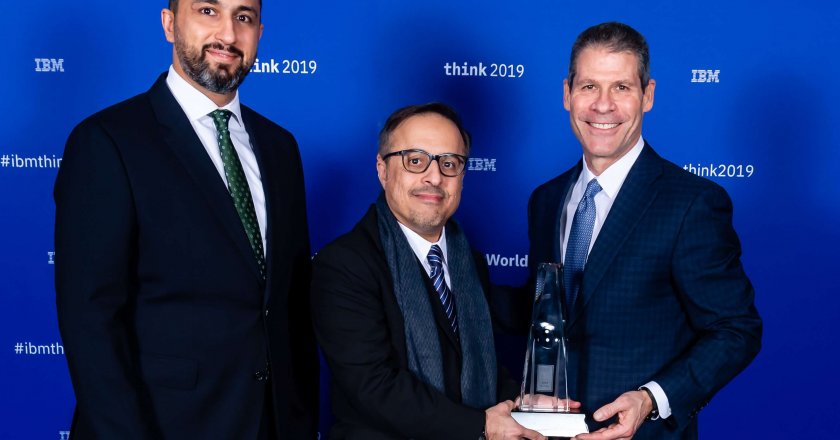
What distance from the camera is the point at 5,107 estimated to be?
130 inches

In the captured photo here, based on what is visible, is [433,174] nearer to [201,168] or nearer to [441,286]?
[441,286]

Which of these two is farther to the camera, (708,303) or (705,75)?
(705,75)

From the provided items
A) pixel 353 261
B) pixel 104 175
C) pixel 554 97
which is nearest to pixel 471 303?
pixel 353 261

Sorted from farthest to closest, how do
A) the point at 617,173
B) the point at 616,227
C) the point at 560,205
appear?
the point at 560,205, the point at 617,173, the point at 616,227

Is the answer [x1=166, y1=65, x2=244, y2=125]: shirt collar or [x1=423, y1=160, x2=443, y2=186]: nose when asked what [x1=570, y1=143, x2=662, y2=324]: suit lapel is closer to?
[x1=423, y1=160, x2=443, y2=186]: nose

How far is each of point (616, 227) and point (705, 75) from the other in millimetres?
1424

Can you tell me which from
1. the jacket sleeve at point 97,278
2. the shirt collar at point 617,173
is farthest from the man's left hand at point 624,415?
the jacket sleeve at point 97,278

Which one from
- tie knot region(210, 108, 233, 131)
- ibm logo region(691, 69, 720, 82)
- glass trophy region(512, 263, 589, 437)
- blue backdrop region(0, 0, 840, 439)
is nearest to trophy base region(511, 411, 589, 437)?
glass trophy region(512, 263, 589, 437)

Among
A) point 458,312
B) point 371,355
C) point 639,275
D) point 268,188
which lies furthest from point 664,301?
point 268,188

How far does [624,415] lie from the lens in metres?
1.97

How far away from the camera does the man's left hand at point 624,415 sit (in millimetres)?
1942

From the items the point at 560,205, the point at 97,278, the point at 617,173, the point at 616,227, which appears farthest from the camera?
the point at 560,205

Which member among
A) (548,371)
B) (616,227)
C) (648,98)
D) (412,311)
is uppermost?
(648,98)

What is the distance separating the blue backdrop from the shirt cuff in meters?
1.37
